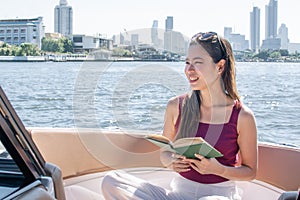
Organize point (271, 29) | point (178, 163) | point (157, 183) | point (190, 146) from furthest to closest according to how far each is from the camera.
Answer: point (271, 29), point (157, 183), point (178, 163), point (190, 146)

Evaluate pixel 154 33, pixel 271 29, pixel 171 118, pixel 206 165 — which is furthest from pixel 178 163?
pixel 271 29

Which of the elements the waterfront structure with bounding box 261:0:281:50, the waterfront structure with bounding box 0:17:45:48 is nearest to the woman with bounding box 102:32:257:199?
the waterfront structure with bounding box 0:17:45:48

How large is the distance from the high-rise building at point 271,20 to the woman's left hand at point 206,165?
6.15 meters

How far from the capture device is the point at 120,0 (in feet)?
20.6

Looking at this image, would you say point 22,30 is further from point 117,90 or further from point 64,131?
point 117,90

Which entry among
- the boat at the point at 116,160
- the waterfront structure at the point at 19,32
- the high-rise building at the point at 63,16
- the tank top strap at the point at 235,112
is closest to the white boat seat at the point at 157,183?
the boat at the point at 116,160

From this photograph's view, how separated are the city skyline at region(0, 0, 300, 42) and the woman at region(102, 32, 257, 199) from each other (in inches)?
6.8

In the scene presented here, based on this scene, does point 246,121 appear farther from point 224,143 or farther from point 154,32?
point 154,32

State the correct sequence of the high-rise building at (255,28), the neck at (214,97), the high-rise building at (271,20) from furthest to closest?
the high-rise building at (271,20) < the high-rise building at (255,28) < the neck at (214,97)

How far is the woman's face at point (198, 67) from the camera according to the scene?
1.46m

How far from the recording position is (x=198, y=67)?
1459 millimetres

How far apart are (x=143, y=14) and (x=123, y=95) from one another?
4.34 ft

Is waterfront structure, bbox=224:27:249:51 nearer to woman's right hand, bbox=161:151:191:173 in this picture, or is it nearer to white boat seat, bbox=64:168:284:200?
woman's right hand, bbox=161:151:191:173

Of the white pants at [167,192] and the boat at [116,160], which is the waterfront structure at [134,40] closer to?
the boat at [116,160]
